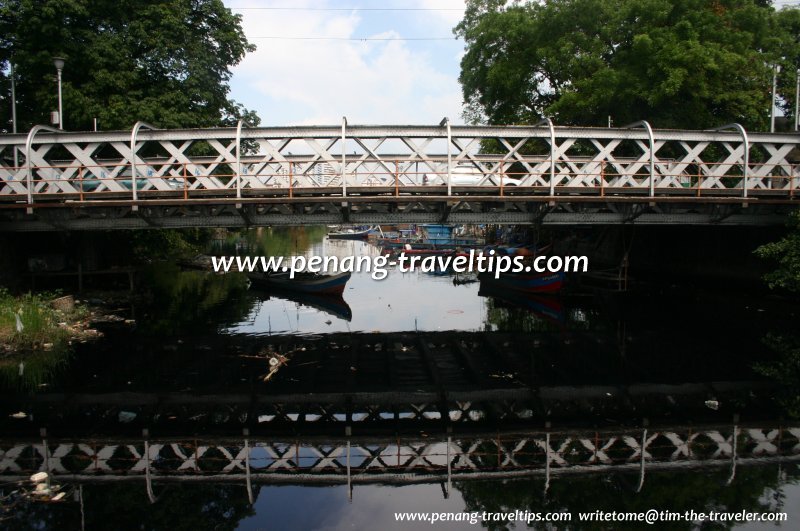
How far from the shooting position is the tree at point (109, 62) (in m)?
25.8

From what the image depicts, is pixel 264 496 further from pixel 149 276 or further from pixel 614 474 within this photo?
pixel 149 276

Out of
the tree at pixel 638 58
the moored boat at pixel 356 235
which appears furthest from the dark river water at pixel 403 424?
the moored boat at pixel 356 235

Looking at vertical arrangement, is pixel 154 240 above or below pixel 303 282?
above

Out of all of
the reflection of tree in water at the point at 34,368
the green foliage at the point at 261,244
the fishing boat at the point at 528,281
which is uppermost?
the green foliage at the point at 261,244

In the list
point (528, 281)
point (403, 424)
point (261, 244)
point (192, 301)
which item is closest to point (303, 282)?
point (192, 301)

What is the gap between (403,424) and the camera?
11.3 m

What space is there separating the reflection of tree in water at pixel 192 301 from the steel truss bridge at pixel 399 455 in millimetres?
11570

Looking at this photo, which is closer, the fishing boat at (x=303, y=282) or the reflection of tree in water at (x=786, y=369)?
the reflection of tree in water at (x=786, y=369)

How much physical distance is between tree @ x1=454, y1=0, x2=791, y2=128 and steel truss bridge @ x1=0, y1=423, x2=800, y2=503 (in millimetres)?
22726

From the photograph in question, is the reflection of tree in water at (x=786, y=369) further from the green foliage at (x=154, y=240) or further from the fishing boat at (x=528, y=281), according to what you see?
the green foliage at (x=154, y=240)

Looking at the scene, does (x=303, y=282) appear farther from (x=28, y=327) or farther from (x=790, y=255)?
(x=790, y=255)

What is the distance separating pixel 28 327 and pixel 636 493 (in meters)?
17.4

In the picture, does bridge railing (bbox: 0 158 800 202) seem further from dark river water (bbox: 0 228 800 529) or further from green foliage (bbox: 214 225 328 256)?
green foliage (bbox: 214 225 328 256)

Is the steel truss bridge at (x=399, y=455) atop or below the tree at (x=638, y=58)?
below
